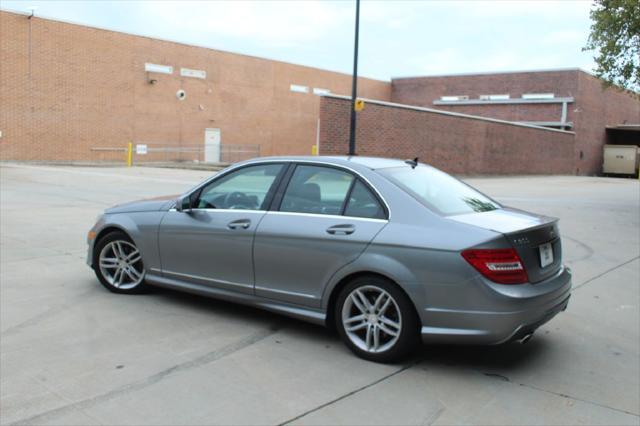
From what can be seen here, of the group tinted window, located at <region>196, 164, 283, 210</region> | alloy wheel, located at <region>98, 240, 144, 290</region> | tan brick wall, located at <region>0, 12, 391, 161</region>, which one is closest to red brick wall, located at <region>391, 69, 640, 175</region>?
tan brick wall, located at <region>0, 12, 391, 161</region>

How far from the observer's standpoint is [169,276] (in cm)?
563

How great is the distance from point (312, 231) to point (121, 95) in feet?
107

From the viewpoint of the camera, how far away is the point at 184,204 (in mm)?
5512

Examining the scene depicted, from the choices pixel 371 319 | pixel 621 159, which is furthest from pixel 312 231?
pixel 621 159

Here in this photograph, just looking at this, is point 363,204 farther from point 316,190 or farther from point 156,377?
point 156,377

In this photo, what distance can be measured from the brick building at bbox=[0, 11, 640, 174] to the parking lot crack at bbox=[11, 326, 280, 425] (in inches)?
864

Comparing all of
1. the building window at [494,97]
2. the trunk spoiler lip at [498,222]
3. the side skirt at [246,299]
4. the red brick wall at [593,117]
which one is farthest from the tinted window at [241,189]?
the building window at [494,97]

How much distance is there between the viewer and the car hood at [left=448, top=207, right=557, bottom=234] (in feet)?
14.1

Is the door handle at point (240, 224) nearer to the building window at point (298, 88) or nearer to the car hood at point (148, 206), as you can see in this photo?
the car hood at point (148, 206)

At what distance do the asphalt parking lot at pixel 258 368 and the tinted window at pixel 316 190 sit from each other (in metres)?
1.04

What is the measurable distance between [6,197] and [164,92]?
2361cm

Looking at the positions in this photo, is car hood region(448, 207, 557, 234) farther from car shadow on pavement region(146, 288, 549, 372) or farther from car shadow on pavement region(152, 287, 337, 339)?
car shadow on pavement region(152, 287, 337, 339)

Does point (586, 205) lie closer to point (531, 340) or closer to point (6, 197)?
point (531, 340)

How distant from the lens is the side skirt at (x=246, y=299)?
471 centimetres
